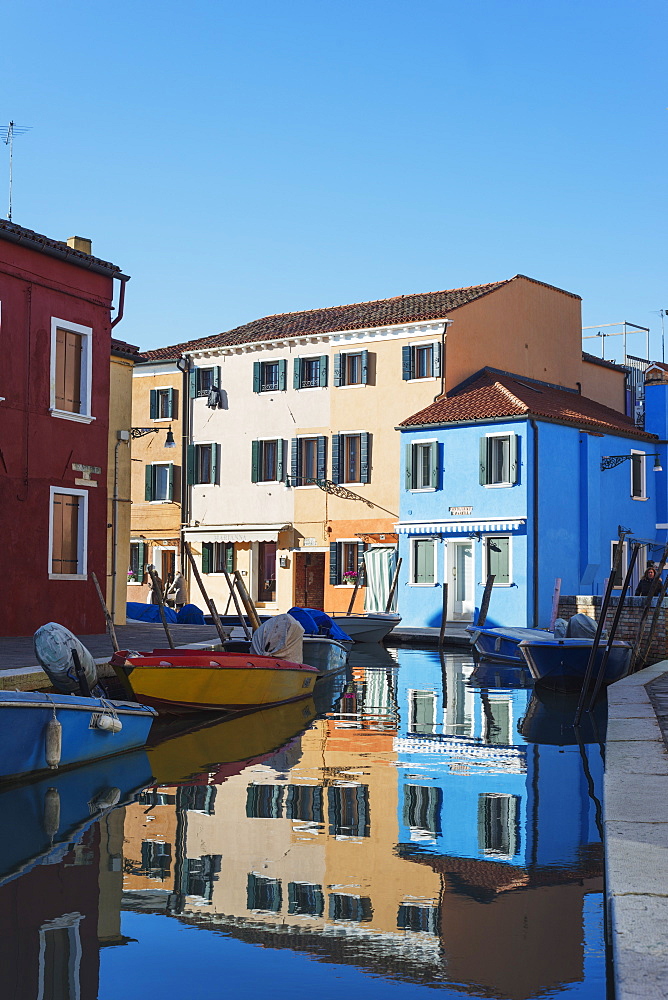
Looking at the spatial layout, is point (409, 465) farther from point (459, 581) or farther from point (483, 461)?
point (459, 581)

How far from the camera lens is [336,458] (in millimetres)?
35812

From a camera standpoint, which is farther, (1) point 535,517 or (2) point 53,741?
(1) point 535,517

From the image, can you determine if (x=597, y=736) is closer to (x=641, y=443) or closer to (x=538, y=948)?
(x=538, y=948)

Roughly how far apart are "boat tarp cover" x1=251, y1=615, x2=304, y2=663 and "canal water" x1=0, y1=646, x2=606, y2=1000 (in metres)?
3.35

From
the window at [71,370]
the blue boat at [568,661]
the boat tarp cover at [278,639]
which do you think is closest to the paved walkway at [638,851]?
the boat tarp cover at [278,639]

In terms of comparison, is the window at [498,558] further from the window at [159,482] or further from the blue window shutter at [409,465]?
the window at [159,482]

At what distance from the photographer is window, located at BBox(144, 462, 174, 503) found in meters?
39.0

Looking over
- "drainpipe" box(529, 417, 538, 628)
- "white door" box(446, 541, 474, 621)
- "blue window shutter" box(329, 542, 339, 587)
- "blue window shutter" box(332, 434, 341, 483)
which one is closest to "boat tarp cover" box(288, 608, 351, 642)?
"drainpipe" box(529, 417, 538, 628)

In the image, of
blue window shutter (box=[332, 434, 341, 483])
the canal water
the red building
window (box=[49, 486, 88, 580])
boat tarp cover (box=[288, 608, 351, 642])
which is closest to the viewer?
the canal water

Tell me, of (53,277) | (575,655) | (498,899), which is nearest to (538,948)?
(498,899)

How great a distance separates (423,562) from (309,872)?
1016 inches

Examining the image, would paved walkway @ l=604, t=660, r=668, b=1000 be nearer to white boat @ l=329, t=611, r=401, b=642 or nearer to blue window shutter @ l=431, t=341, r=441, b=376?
white boat @ l=329, t=611, r=401, b=642

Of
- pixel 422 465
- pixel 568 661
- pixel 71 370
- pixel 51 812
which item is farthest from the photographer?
pixel 422 465

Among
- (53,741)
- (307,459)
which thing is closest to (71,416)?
(53,741)
